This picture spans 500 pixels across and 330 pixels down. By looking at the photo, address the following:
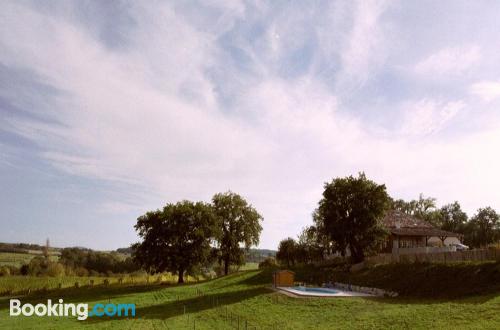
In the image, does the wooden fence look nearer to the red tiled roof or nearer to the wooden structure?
the wooden structure

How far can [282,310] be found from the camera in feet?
107

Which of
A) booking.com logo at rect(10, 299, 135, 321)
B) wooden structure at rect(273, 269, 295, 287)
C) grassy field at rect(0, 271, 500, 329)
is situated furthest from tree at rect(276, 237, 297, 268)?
booking.com logo at rect(10, 299, 135, 321)

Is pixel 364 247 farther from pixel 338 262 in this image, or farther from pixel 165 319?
pixel 165 319

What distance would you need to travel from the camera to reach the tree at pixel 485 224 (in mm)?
86562

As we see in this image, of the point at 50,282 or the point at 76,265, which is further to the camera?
the point at 76,265

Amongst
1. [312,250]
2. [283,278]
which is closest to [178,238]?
[283,278]

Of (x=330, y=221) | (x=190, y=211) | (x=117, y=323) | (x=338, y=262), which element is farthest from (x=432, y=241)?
(x=117, y=323)

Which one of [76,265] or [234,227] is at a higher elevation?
[234,227]

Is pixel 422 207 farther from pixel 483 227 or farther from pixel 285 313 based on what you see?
pixel 285 313

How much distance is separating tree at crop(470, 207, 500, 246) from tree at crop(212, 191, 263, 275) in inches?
1968

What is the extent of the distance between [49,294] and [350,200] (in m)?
43.0

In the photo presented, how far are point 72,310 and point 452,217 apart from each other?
313 feet

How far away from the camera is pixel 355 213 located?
181 ft

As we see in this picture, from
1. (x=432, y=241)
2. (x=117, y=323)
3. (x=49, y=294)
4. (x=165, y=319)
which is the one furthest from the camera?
(x=432, y=241)
